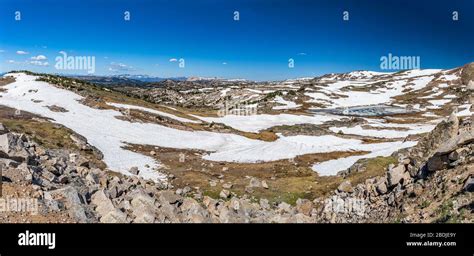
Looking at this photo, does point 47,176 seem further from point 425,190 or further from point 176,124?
point 176,124

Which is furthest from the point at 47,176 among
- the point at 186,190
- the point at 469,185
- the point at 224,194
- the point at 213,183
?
the point at 469,185

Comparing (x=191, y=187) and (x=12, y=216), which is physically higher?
(x=12, y=216)

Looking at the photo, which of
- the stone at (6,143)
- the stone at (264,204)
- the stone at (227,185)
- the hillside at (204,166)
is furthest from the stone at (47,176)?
the stone at (227,185)

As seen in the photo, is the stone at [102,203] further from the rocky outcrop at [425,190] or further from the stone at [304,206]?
the stone at [304,206]
